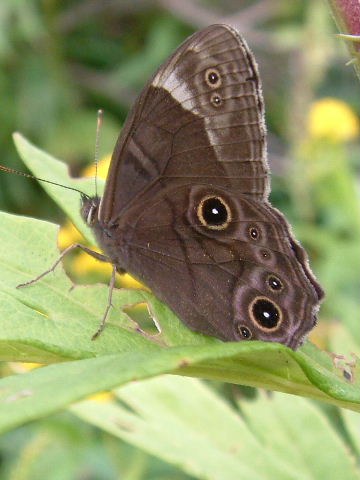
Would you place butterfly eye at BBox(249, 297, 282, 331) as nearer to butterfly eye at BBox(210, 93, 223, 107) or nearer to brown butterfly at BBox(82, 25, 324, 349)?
brown butterfly at BBox(82, 25, 324, 349)

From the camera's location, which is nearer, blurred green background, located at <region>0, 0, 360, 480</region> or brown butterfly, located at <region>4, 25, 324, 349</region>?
brown butterfly, located at <region>4, 25, 324, 349</region>

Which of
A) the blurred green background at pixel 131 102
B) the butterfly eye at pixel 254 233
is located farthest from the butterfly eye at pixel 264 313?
the blurred green background at pixel 131 102

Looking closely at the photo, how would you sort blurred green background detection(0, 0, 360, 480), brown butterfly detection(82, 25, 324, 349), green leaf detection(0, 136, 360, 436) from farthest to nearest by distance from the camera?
blurred green background detection(0, 0, 360, 480) → brown butterfly detection(82, 25, 324, 349) → green leaf detection(0, 136, 360, 436)

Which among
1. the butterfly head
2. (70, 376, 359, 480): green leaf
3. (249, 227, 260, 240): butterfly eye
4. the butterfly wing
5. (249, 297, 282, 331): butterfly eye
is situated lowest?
(70, 376, 359, 480): green leaf

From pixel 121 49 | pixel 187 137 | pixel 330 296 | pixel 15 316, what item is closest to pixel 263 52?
pixel 121 49

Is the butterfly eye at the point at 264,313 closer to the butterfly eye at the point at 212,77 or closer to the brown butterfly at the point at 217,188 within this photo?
the brown butterfly at the point at 217,188

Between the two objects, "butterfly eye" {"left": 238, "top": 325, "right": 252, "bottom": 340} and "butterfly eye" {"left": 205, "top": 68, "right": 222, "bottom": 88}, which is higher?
"butterfly eye" {"left": 205, "top": 68, "right": 222, "bottom": 88}

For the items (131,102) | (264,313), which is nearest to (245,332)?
(264,313)

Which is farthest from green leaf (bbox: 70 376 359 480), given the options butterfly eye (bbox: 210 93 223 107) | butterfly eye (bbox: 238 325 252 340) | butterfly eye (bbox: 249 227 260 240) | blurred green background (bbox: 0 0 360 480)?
butterfly eye (bbox: 210 93 223 107)
